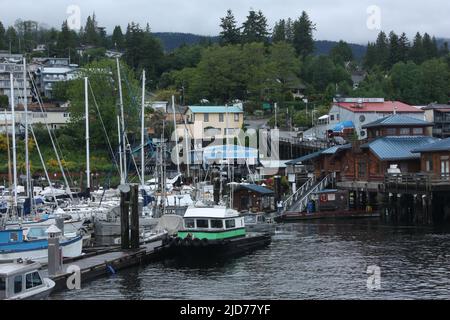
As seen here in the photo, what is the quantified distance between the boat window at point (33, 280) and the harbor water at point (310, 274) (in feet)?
13.2

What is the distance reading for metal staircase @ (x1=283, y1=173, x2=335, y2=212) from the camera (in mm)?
68562

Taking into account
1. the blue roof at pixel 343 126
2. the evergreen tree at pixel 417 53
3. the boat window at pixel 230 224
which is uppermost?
the evergreen tree at pixel 417 53

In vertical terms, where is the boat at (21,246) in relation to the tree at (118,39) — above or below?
below

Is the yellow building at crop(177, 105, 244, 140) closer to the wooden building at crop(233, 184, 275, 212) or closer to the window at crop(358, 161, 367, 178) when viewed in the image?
the window at crop(358, 161, 367, 178)

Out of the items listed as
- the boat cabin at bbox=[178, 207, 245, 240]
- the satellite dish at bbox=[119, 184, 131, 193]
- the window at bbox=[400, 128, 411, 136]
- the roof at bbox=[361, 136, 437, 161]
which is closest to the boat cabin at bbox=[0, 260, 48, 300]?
the satellite dish at bbox=[119, 184, 131, 193]

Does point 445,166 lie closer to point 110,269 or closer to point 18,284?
point 110,269

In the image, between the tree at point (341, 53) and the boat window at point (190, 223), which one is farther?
the tree at point (341, 53)

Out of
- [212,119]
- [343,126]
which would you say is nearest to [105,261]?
[343,126]

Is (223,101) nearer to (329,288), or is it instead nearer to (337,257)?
(337,257)

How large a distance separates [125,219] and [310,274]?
11302 mm

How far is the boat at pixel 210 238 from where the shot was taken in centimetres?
4256

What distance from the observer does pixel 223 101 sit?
124438 mm

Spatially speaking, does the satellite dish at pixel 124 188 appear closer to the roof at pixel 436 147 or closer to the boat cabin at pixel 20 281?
the boat cabin at pixel 20 281

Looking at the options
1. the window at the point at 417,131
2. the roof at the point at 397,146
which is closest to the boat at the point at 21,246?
the roof at the point at 397,146
